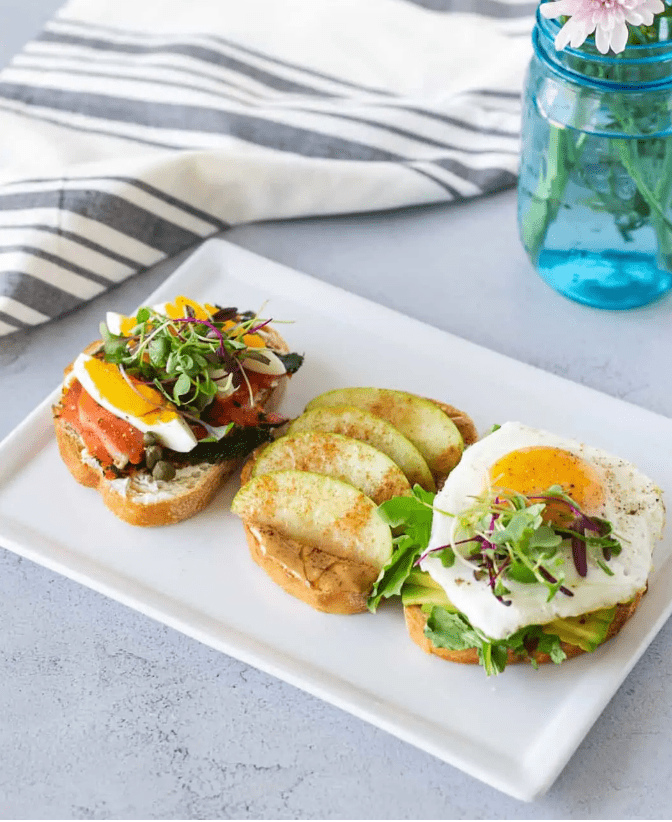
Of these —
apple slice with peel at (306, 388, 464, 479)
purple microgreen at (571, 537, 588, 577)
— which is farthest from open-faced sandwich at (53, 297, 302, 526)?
purple microgreen at (571, 537, 588, 577)

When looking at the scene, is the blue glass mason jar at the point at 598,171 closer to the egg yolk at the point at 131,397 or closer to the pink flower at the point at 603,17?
the pink flower at the point at 603,17

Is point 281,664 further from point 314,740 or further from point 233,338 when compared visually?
point 233,338

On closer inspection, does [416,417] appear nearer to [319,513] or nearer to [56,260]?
[319,513]

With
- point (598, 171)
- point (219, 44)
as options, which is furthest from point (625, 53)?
point (219, 44)

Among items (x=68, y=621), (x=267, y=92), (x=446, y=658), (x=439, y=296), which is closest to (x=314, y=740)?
(x=446, y=658)

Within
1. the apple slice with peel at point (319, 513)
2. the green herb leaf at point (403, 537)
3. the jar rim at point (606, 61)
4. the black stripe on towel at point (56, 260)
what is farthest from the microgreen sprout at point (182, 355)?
the jar rim at point (606, 61)
